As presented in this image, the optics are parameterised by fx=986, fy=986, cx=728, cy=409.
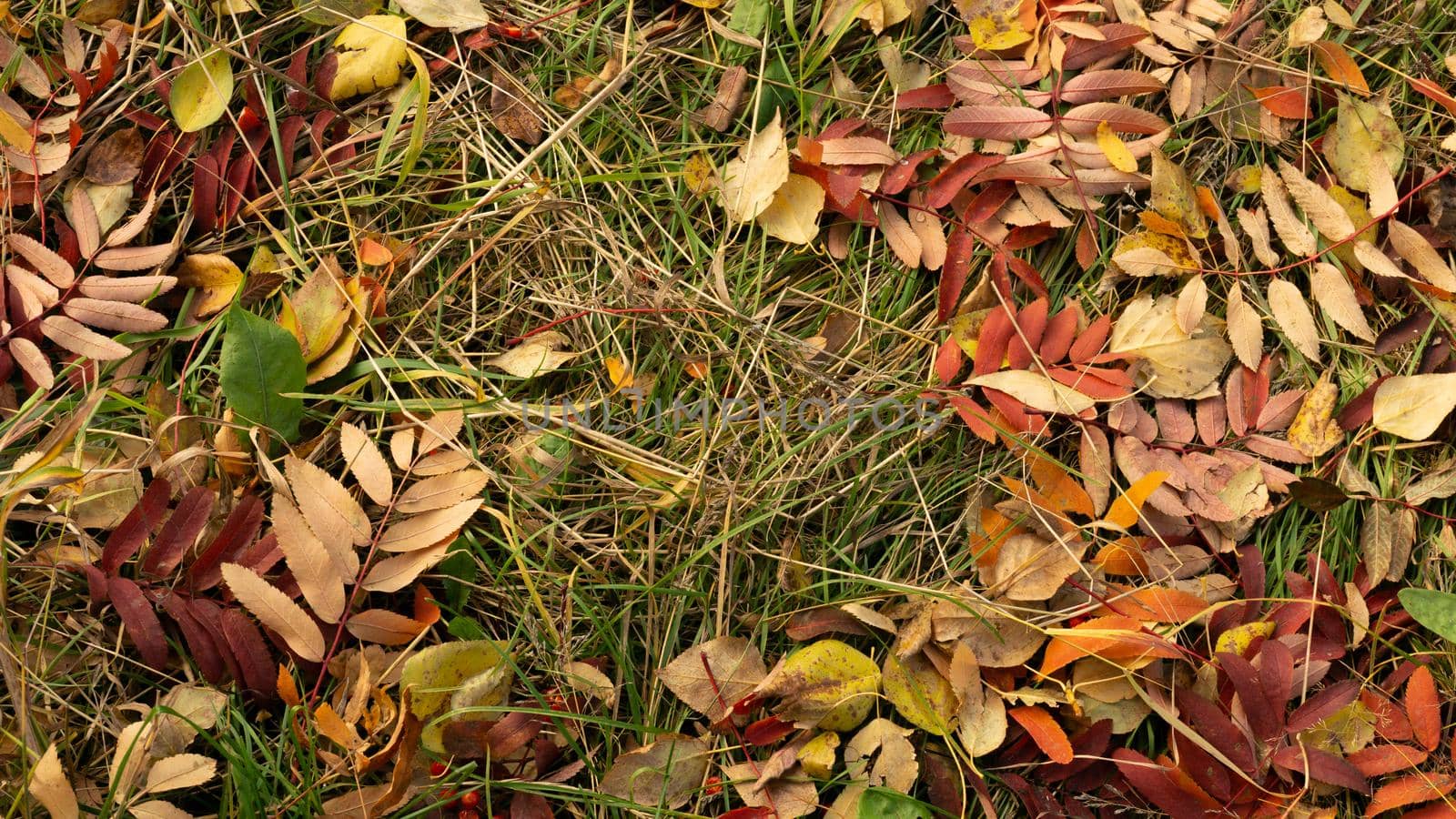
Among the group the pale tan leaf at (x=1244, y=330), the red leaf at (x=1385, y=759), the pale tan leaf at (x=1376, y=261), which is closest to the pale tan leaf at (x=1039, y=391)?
the pale tan leaf at (x=1244, y=330)

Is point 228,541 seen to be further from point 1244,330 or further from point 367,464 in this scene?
point 1244,330

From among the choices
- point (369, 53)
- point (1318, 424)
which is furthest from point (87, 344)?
point (1318, 424)

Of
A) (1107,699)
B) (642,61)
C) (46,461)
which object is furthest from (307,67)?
(1107,699)

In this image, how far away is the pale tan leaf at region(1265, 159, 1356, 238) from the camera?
1.52 meters

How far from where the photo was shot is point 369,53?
158cm

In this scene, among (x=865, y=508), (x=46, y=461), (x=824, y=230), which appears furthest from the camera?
(x=824, y=230)

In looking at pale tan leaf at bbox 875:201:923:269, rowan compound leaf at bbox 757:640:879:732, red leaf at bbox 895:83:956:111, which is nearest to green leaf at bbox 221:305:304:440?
rowan compound leaf at bbox 757:640:879:732

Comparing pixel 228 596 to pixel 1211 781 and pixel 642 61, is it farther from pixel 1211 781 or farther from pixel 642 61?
pixel 1211 781

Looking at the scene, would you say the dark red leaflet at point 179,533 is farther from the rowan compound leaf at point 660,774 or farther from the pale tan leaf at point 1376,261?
the pale tan leaf at point 1376,261

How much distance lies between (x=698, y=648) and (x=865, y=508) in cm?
32

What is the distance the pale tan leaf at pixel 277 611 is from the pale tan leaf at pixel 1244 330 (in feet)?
4.53

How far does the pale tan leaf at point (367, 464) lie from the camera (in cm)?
138

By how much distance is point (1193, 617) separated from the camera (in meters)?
1.37

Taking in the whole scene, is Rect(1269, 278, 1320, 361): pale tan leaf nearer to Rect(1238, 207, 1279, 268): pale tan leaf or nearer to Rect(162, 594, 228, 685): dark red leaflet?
Rect(1238, 207, 1279, 268): pale tan leaf
